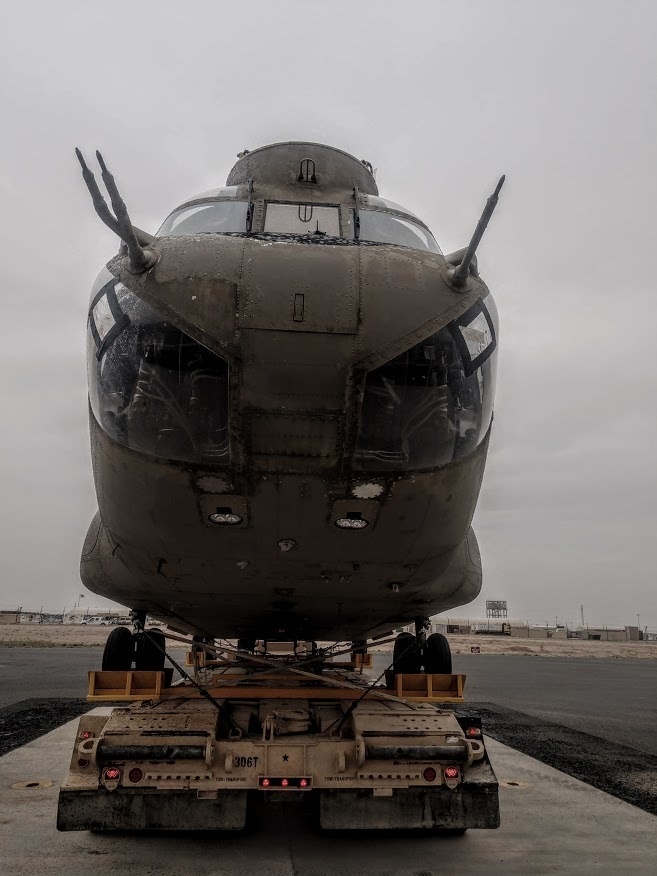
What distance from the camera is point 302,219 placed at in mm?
4727

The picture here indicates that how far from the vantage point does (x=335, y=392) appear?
3.10m

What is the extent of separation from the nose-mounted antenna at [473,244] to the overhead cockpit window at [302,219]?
1.67 meters

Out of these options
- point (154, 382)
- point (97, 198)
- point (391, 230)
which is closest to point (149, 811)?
point (154, 382)

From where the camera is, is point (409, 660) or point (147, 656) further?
point (409, 660)

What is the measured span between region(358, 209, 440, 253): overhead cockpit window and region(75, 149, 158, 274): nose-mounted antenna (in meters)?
1.97

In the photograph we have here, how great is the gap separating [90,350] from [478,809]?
3966mm

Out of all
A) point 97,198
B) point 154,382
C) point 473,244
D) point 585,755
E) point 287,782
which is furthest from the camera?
point 585,755

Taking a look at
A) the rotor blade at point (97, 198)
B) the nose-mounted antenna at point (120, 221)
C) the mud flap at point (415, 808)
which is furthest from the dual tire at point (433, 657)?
the rotor blade at point (97, 198)

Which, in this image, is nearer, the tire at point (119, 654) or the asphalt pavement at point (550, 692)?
the tire at point (119, 654)

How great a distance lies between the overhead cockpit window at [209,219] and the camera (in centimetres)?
475

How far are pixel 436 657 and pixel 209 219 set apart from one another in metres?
4.87

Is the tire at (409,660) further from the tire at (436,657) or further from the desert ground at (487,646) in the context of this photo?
the desert ground at (487,646)

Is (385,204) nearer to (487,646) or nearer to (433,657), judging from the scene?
(433,657)

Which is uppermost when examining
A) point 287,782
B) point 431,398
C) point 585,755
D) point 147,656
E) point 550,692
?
point 431,398
